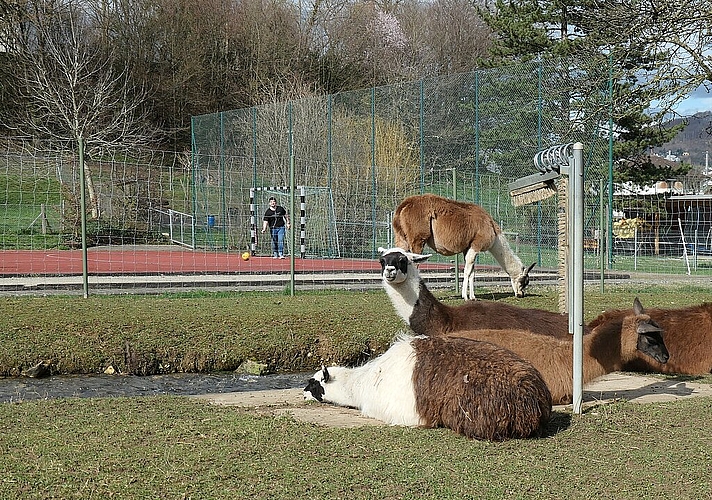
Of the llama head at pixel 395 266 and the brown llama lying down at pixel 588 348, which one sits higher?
the llama head at pixel 395 266

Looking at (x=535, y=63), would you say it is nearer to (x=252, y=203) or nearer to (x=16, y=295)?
(x=252, y=203)

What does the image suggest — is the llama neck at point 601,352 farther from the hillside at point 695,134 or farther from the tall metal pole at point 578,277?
the hillside at point 695,134

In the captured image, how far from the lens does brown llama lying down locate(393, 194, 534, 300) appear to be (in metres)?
13.1

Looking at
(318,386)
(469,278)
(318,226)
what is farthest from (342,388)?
(318,226)

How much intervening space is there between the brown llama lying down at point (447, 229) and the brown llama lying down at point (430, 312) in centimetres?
498

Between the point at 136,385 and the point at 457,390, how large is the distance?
3.66m

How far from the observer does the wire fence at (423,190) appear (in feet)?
71.1

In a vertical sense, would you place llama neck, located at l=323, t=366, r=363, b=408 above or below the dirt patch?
above

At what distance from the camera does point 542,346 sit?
270 inches

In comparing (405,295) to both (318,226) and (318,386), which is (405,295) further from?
(318,226)

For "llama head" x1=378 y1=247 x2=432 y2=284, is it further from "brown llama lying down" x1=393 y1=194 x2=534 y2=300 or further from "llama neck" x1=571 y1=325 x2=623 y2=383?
"brown llama lying down" x1=393 y1=194 x2=534 y2=300

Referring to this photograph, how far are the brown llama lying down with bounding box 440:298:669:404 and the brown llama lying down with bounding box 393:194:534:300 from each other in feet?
19.3

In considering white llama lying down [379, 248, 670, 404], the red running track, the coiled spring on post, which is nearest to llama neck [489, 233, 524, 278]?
white llama lying down [379, 248, 670, 404]

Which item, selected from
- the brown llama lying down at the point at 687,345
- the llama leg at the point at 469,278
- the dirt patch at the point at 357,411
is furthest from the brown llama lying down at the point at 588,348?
the llama leg at the point at 469,278
